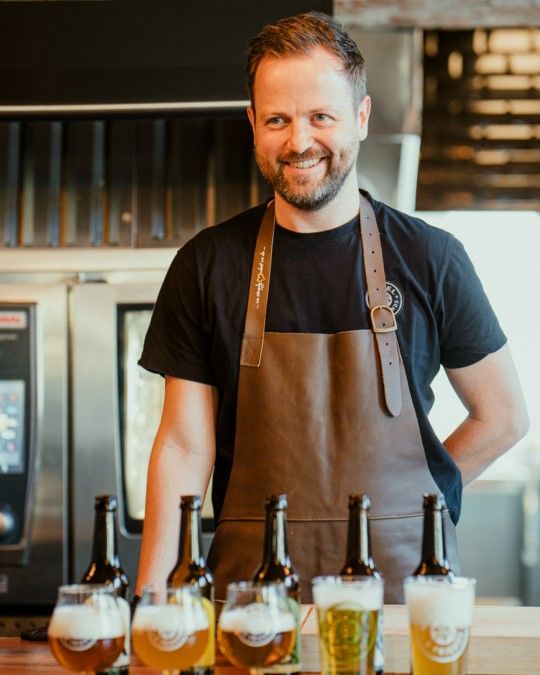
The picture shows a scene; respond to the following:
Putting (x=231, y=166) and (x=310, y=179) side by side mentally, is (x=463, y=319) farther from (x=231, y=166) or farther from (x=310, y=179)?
(x=231, y=166)

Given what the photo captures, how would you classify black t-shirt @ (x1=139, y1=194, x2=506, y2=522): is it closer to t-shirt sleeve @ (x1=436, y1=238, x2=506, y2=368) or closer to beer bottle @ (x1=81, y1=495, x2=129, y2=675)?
t-shirt sleeve @ (x1=436, y1=238, x2=506, y2=368)

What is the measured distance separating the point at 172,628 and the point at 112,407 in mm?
1768

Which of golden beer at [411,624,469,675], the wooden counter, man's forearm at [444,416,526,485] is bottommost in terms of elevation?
the wooden counter

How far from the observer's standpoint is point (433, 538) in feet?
4.60

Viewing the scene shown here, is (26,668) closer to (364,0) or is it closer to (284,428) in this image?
(284,428)

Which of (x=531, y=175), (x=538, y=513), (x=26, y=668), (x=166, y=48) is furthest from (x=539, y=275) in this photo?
(x=26, y=668)

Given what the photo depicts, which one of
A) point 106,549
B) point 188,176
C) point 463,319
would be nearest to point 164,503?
point 106,549

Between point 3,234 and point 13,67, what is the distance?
65 centimetres

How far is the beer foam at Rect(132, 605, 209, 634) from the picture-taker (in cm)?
115

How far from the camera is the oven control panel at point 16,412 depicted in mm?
2863

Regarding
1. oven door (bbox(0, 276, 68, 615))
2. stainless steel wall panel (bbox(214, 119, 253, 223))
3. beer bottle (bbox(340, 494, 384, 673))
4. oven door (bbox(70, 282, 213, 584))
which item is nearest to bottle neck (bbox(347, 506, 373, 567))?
beer bottle (bbox(340, 494, 384, 673))

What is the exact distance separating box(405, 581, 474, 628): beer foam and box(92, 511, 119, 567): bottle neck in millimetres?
414

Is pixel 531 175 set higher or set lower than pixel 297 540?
higher

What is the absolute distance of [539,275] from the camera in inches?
213
